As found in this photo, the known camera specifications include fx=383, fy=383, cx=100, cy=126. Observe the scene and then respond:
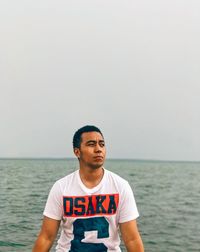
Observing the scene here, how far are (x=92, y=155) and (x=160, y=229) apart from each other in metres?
18.6

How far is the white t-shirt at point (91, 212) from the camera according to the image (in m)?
4.27

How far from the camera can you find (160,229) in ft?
71.3

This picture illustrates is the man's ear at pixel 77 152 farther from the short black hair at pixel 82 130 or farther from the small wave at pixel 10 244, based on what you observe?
the small wave at pixel 10 244

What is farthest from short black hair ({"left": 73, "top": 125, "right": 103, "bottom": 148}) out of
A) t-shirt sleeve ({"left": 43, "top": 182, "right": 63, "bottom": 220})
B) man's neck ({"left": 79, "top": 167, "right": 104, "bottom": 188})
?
t-shirt sleeve ({"left": 43, "top": 182, "right": 63, "bottom": 220})

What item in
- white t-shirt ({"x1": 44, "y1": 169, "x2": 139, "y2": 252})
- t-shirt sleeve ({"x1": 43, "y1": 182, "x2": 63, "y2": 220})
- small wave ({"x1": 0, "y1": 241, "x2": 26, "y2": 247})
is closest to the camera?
white t-shirt ({"x1": 44, "y1": 169, "x2": 139, "y2": 252})

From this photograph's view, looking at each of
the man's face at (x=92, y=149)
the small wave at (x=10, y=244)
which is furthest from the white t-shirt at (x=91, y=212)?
the small wave at (x=10, y=244)

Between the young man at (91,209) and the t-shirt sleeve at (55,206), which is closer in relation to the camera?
the young man at (91,209)

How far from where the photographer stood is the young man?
4281mm

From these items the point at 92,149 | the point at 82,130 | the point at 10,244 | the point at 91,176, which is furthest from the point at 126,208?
the point at 10,244

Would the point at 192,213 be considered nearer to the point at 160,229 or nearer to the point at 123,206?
the point at 160,229

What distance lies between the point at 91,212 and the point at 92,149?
708 millimetres

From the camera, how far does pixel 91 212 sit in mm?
4309

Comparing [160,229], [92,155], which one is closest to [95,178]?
[92,155]

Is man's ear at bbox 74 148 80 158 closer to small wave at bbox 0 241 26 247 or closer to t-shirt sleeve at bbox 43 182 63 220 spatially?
t-shirt sleeve at bbox 43 182 63 220
